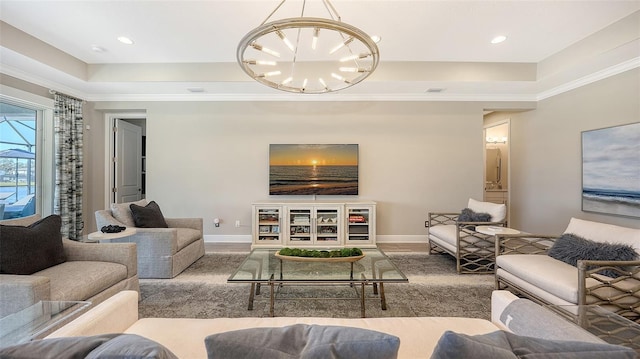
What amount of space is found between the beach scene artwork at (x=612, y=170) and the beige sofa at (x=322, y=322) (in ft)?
11.4

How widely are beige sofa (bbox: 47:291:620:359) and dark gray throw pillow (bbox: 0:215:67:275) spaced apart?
1160 millimetres

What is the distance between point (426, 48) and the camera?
11.6 ft

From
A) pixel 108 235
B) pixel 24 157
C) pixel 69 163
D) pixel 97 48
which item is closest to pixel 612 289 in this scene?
pixel 108 235

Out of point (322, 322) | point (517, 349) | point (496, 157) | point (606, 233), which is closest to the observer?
point (517, 349)

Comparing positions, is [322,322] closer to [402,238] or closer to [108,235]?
[108,235]

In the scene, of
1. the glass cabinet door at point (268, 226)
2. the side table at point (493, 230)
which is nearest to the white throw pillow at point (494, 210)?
the side table at point (493, 230)

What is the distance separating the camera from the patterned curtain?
409 centimetres

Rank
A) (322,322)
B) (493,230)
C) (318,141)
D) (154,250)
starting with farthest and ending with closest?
(318,141) < (493,230) < (154,250) < (322,322)

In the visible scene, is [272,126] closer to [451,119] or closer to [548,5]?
[451,119]

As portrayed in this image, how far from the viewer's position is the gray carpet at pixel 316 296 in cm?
231

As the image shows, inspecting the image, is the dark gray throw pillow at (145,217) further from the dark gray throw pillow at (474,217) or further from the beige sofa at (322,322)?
the dark gray throw pillow at (474,217)

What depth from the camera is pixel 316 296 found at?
8.42ft

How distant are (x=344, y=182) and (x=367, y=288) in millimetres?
2264

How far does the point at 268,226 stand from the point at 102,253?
7.74 ft
